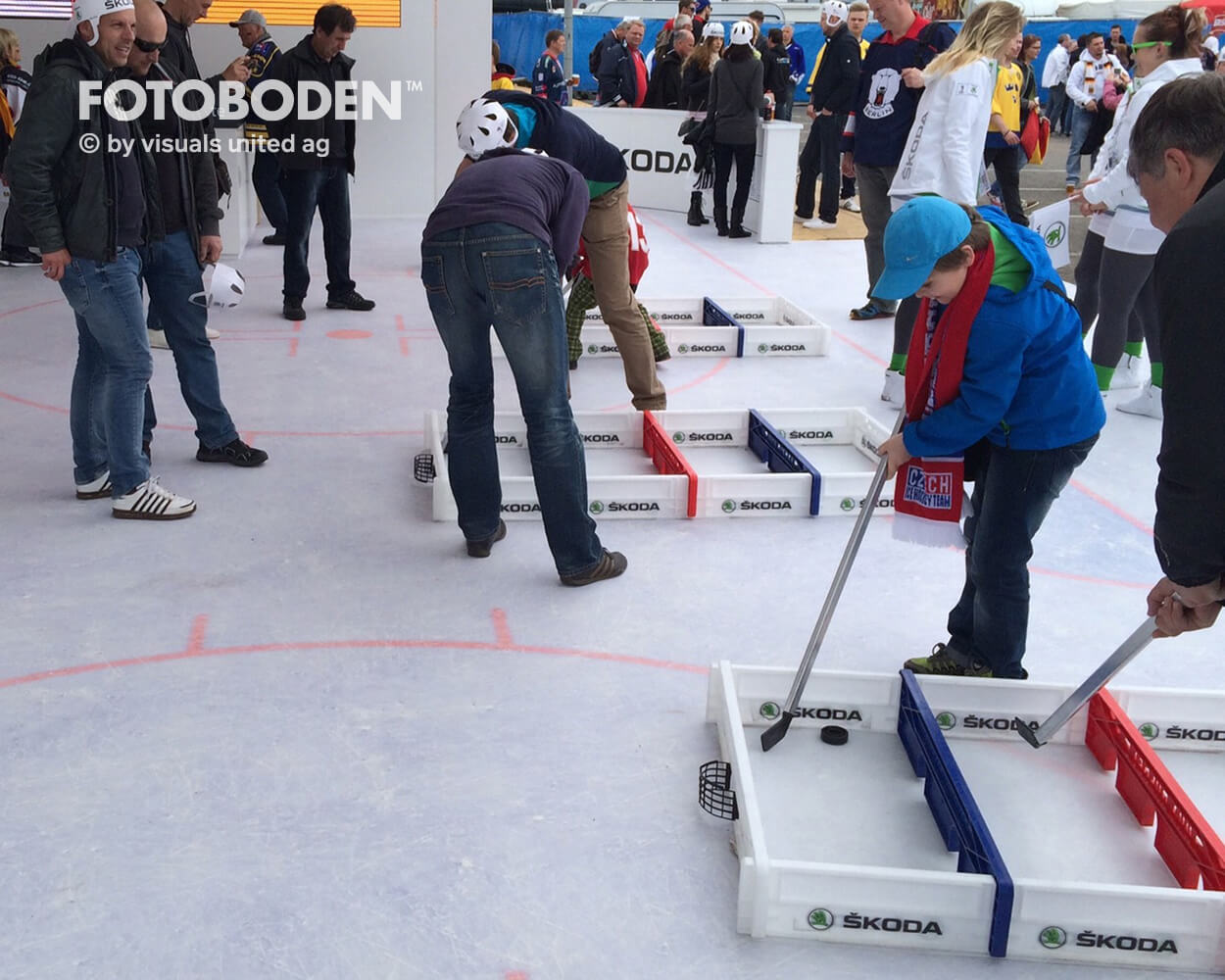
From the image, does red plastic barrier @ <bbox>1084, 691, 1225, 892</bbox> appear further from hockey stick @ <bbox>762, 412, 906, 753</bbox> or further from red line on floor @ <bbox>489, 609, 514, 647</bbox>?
red line on floor @ <bbox>489, 609, 514, 647</bbox>

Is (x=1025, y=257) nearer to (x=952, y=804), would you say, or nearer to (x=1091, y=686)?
(x=1091, y=686)

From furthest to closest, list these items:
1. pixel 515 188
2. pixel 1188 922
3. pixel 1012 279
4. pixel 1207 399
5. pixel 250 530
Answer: pixel 250 530 < pixel 515 188 < pixel 1012 279 < pixel 1188 922 < pixel 1207 399

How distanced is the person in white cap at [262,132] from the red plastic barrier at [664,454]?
3346 millimetres

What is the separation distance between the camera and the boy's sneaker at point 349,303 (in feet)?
24.3

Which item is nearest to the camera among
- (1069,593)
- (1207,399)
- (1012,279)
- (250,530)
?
(1207,399)

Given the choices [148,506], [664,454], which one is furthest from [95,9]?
[664,454]

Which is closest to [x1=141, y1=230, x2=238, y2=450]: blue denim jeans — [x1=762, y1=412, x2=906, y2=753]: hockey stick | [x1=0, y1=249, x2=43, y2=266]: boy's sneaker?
[x1=762, y1=412, x2=906, y2=753]: hockey stick

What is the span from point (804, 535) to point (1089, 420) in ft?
4.81

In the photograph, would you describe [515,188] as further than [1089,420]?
Yes

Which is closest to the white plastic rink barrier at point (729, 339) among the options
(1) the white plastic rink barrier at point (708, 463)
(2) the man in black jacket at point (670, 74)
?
(1) the white plastic rink barrier at point (708, 463)

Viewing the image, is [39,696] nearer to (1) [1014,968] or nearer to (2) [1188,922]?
(1) [1014,968]

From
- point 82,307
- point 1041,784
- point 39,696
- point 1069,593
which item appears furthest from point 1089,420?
point 82,307

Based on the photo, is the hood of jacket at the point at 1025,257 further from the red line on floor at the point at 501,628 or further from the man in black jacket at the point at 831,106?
the man in black jacket at the point at 831,106

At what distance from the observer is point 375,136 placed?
1045cm
